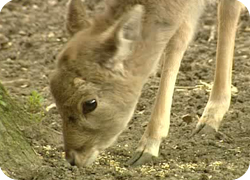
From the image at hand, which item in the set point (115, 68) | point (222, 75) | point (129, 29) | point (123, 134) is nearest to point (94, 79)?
point (115, 68)

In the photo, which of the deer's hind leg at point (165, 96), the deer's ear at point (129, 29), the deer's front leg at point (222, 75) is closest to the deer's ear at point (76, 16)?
the deer's ear at point (129, 29)

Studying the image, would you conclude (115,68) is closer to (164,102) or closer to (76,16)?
(76,16)

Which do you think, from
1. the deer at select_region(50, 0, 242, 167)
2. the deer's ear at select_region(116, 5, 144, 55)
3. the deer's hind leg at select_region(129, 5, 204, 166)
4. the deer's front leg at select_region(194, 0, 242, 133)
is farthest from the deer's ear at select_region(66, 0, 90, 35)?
the deer's front leg at select_region(194, 0, 242, 133)

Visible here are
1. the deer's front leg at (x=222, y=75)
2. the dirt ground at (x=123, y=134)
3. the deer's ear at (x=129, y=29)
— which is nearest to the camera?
the deer's ear at (x=129, y=29)

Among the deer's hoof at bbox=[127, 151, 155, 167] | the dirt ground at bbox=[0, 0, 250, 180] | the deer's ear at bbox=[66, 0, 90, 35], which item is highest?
the deer's ear at bbox=[66, 0, 90, 35]

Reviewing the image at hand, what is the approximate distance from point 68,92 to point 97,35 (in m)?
0.22

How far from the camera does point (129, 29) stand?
2771 mm

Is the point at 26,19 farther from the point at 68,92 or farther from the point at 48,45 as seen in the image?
the point at 68,92

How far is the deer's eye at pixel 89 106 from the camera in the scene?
2880mm

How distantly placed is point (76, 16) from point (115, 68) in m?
0.25

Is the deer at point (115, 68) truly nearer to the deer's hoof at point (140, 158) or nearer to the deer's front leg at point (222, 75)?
the deer's hoof at point (140, 158)

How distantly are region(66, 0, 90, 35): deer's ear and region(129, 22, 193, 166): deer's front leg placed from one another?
439mm

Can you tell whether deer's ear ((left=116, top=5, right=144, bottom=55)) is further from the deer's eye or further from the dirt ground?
the dirt ground

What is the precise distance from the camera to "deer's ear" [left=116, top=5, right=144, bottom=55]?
2746 mm
